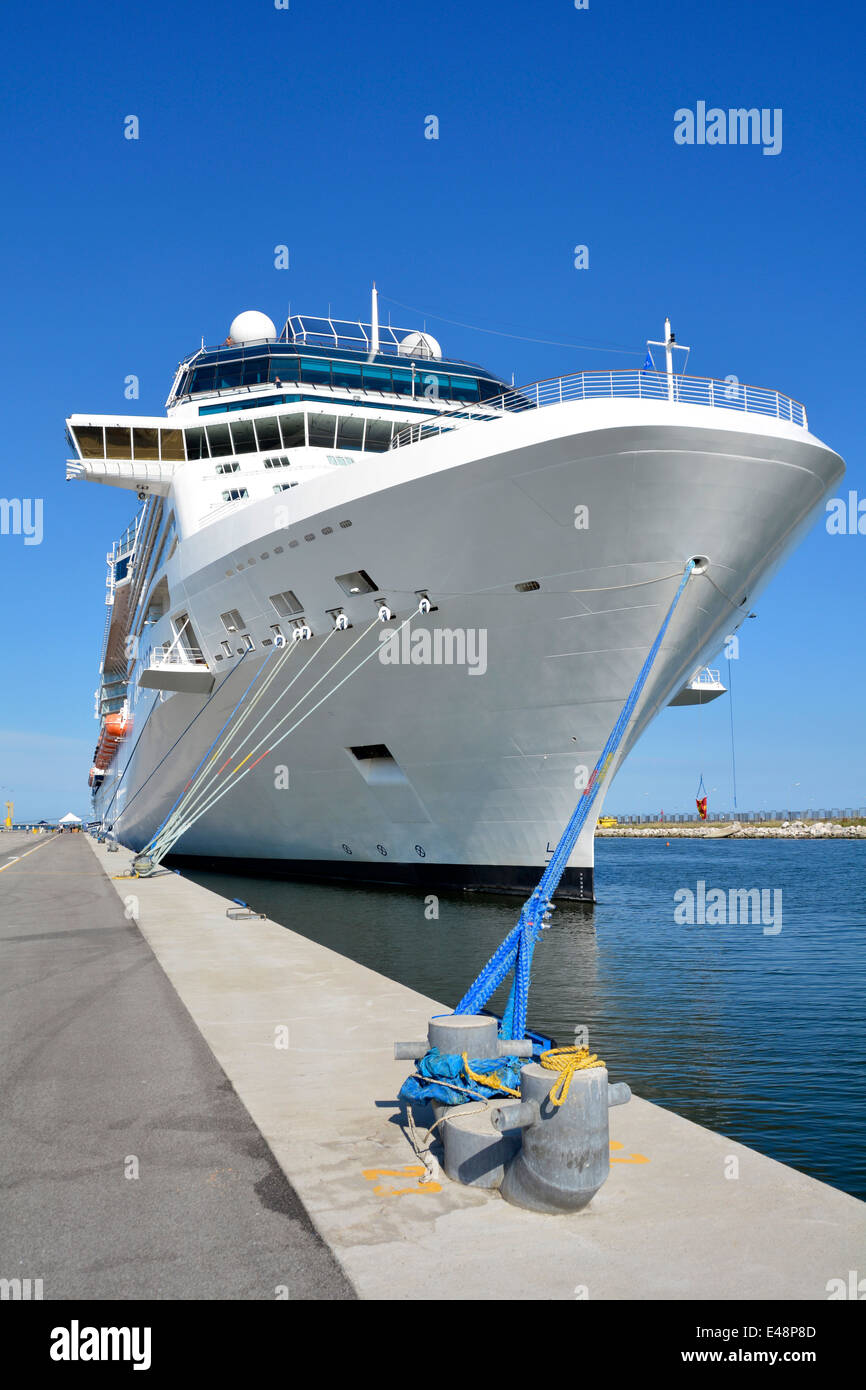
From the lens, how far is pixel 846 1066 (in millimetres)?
9062

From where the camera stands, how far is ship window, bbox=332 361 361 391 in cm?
2470

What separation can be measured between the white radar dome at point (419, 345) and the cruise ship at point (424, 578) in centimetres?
62

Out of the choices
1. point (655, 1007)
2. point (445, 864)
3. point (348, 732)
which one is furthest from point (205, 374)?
point (655, 1007)

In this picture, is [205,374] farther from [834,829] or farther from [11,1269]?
[834,829]

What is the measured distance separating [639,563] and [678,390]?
2657 millimetres

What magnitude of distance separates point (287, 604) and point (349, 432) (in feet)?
19.0

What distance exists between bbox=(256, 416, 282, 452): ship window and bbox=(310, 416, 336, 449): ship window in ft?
2.66

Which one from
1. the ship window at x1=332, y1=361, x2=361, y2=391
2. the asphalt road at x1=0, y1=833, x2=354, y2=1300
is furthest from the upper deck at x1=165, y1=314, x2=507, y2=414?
the asphalt road at x1=0, y1=833, x2=354, y2=1300

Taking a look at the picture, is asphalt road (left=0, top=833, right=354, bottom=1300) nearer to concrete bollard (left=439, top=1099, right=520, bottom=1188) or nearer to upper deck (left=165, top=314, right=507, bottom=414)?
concrete bollard (left=439, top=1099, right=520, bottom=1188)

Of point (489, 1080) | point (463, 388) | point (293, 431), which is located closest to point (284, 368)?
point (293, 431)

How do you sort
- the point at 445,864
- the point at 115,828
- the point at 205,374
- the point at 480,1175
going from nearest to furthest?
the point at 480,1175, the point at 445,864, the point at 205,374, the point at 115,828

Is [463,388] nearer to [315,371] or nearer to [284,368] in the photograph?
[315,371]

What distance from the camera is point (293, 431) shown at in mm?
22953

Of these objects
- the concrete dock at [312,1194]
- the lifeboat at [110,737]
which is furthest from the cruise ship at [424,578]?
the lifeboat at [110,737]
